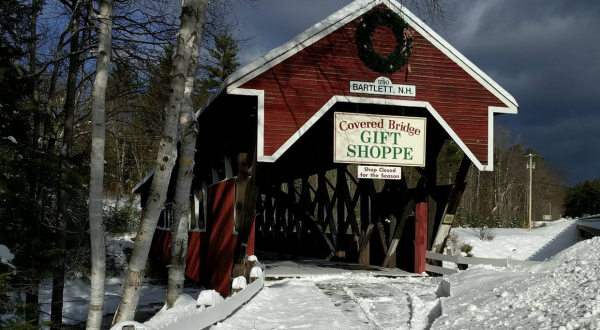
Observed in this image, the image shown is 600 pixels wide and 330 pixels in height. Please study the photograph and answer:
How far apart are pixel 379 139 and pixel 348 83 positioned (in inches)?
47.7

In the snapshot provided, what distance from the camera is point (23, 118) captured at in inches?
454

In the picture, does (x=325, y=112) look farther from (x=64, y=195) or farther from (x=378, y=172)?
(x=64, y=195)

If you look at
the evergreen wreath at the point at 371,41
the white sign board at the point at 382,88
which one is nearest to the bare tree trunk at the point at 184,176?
the white sign board at the point at 382,88

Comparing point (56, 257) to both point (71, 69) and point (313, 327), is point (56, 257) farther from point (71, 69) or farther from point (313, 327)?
point (313, 327)

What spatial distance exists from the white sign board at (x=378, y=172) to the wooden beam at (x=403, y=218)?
4.06 feet

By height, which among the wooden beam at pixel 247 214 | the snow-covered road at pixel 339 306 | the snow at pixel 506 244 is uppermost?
the wooden beam at pixel 247 214

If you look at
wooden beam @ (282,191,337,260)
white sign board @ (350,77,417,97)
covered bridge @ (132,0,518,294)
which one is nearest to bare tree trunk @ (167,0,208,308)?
covered bridge @ (132,0,518,294)

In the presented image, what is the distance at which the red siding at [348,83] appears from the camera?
34.1 feet

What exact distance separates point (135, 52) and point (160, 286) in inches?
459

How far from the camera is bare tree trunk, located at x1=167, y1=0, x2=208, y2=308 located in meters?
7.82

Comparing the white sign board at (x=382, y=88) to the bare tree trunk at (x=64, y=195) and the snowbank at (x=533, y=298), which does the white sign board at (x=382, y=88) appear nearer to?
the snowbank at (x=533, y=298)

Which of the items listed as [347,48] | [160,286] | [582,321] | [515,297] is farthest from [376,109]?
[160,286]

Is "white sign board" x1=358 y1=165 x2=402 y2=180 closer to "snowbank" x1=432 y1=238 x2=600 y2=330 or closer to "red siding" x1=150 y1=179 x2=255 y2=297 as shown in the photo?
"red siding" x1=150 y1=179 x2=255 y2=297

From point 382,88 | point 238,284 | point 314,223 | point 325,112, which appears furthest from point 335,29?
point 314,223
